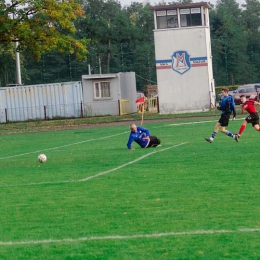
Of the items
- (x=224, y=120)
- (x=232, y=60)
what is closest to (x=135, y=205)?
(x=224, y=120)

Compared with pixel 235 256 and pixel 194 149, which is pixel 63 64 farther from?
pixel 235 256

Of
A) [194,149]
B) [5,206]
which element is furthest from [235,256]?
[194,149]

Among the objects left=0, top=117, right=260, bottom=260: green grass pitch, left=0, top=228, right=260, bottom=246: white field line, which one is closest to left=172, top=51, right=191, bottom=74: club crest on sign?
left=0, top=117, right=260, bottom=260: green grass pitch

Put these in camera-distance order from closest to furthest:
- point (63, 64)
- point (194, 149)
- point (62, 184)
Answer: point (62, 184) < point (194, 149) < point (63, 64)

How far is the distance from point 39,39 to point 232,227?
3852 cm

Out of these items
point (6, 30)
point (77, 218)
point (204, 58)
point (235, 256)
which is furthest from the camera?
point (204, 58)

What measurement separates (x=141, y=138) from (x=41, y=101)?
33955mm

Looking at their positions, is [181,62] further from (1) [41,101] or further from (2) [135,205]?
(2) [135,205]

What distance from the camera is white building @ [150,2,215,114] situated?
177ft

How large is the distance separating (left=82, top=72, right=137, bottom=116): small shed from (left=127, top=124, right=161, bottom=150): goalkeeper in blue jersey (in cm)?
3162

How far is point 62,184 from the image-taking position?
57.3 feet

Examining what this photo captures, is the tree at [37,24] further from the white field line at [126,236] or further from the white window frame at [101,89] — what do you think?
the white field line at [126,236]

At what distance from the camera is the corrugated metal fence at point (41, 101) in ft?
192

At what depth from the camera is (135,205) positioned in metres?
13.7
